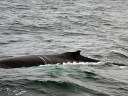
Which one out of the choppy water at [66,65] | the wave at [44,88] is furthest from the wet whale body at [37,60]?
the wave at [44,88]

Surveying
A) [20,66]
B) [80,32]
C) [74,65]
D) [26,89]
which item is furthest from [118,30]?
[26,89]

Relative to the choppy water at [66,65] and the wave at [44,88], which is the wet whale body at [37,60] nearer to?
the choppy water at [66,65]

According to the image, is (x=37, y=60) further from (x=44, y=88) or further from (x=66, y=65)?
(x=44, y=88)

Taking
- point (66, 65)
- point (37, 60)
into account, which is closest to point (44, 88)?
point (37, 60)

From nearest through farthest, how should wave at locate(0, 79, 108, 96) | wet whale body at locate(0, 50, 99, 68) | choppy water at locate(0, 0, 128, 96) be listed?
wave at locate(0, 79, 108, 96) < choppy water at locate(0, 0, 128, 96) < wet whale body at locate(0, 50, 99, 68)

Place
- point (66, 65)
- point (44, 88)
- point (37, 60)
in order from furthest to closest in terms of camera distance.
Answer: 1. point (66, 65)
2. point (37, 60)
3. point (44, 88)

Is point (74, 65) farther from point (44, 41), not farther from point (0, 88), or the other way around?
point (44, 41)

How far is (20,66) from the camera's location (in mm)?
13000

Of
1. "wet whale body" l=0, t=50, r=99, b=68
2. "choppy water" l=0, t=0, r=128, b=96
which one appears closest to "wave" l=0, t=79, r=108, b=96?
"choppy water" l=0, t=0, r=128, b=96

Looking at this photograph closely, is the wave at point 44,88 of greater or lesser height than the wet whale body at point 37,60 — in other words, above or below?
below

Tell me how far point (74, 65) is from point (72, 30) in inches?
544

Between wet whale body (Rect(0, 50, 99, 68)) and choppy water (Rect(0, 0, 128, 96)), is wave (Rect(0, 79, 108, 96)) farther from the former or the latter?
wet whale body (Rect(0, 50, 99, 68))

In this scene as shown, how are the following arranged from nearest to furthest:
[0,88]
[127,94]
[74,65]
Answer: [0,88], [127,94], [74,65]

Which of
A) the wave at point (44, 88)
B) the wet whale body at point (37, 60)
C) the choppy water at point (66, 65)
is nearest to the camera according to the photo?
the wave at point (44, 88)
